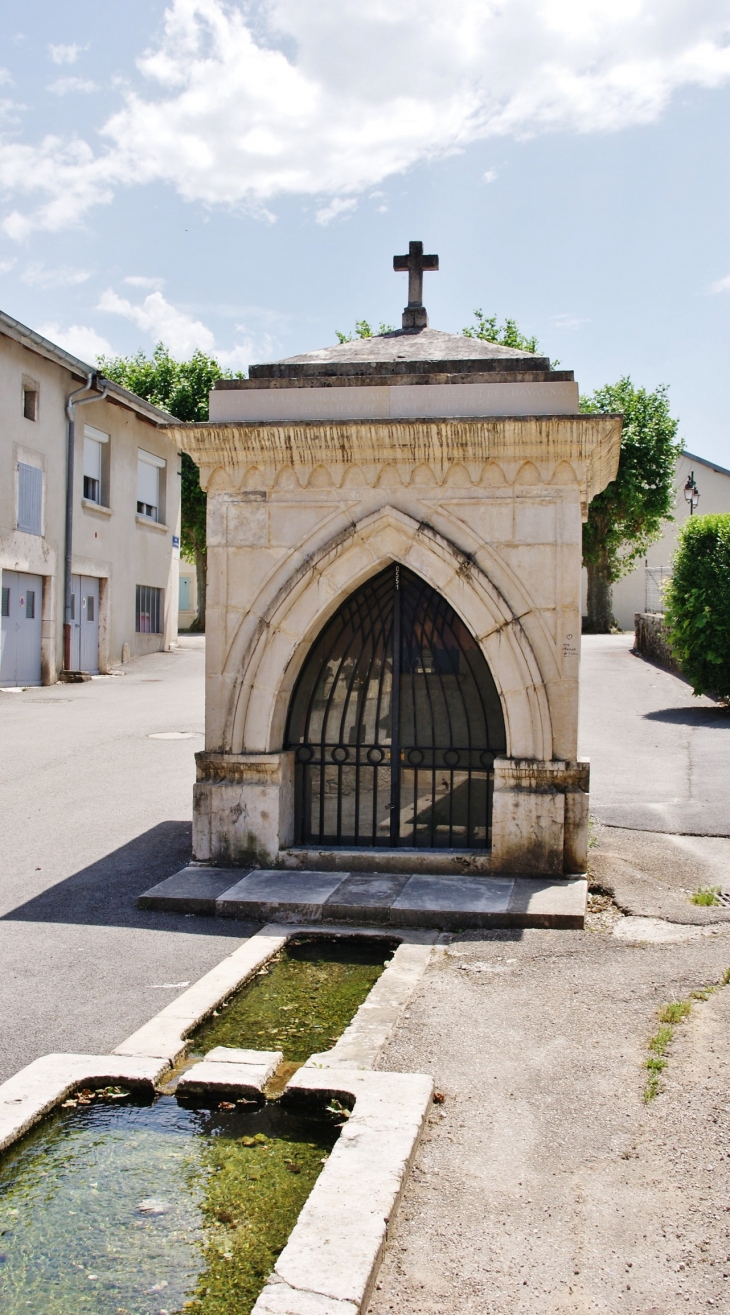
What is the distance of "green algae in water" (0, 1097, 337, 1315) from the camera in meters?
2.74

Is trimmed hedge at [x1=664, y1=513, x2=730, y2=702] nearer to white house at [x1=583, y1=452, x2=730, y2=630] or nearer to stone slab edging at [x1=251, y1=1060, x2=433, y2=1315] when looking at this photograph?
stone slab edging at [x1=251, y1=1060, x2=433, y2=1315]

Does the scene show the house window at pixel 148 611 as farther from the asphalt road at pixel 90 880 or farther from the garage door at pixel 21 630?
the asphalt road at pixel 90 880

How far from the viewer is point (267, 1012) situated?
4.77 meters

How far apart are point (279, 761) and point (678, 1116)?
379 cm

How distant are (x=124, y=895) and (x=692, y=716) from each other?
466 inches

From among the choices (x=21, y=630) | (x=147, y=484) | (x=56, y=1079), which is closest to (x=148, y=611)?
(x=147, y=484)

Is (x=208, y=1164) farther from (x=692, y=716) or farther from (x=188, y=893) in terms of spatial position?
(x=692, y=716)

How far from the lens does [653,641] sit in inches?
962

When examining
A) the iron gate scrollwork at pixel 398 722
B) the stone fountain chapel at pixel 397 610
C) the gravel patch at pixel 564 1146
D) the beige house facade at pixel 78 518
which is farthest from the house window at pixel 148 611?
the gravel patch at pixel 564 1146

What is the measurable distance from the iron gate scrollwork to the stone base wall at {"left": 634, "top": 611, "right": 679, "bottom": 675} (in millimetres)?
15946

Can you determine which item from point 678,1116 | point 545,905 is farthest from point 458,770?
point 678,1116

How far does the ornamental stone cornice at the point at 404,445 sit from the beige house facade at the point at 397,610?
0.04ft

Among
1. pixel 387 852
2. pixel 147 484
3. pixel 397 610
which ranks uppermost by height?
pixel 147 484

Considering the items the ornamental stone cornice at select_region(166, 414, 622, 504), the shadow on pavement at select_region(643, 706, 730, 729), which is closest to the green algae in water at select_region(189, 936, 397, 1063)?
the ornamental stone cornice at select_region(166, 414, 622, 504)
